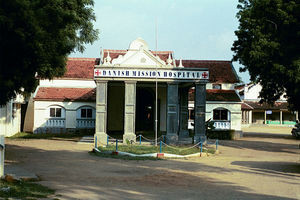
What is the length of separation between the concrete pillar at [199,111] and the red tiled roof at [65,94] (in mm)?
12374

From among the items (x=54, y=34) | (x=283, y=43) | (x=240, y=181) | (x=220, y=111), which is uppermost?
(x=283, y=43)

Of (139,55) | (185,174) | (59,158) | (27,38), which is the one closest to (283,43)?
(139,55)

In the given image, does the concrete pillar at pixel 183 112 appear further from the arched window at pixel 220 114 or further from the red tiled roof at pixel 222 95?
the arched window at pixel 220 114

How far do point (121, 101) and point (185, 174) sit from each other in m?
19.8

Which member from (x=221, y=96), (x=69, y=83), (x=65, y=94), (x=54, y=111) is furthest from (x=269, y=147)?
(x=69, y=83)

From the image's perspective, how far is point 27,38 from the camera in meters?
10.6

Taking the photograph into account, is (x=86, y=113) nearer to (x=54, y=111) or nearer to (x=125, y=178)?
(x=54, y=111)

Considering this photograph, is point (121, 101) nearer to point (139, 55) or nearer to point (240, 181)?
point (139, 55)

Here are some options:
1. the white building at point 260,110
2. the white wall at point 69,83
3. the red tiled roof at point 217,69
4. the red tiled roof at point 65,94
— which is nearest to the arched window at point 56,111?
the red tiled roof at point 65,94

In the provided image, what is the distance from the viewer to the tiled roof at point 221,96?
114 feet

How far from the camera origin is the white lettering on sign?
78.0 ft

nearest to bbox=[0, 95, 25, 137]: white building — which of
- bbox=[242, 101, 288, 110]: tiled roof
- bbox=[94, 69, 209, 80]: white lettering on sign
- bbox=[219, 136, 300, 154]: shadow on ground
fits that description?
bbox=[94, 69, 209, 80]: white lettering on sign

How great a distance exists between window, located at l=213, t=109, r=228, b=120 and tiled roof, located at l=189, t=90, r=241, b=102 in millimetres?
1125

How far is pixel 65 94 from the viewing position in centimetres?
3425
